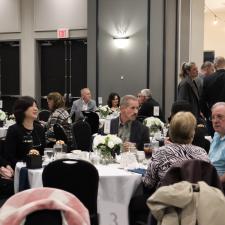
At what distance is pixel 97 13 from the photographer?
11062 mm

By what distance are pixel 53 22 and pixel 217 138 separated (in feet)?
28.1

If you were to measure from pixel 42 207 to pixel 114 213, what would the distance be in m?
2.47

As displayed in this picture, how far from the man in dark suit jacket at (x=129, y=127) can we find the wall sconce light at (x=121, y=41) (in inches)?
230

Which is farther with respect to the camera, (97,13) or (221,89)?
(97,13)

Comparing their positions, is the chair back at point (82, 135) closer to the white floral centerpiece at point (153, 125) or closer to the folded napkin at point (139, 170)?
the white floral centerpiece at point (153, 125)

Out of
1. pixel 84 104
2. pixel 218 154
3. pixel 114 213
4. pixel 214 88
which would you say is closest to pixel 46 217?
pixel 114 213

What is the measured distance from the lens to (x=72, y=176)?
3215 millimetres

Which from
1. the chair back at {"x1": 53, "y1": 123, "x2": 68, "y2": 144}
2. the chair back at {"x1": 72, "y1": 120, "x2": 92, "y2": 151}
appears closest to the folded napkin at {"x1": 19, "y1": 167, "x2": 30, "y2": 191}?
the chair back at {"x1": 53, "y1": 123, "x2": 68, "y2": 144}

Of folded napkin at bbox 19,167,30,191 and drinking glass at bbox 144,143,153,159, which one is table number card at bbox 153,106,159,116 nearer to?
drinking glass at bbox 144,143,153,159

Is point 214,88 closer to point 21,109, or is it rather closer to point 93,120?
point 93,120

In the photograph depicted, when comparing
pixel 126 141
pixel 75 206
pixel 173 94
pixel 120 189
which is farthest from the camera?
pixel 173 94

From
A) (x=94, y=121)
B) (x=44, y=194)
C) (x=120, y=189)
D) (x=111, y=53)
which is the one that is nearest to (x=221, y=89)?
(x=94, y=121)

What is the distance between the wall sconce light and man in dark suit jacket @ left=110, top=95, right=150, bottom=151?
230 inches

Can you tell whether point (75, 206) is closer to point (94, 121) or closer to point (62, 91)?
point (94, 121)
